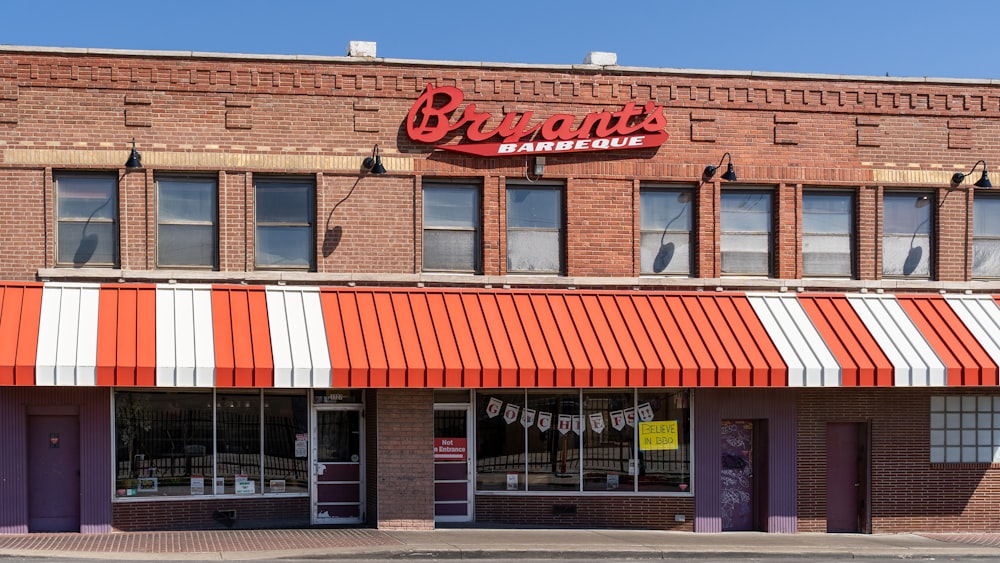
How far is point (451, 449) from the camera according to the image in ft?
65.2

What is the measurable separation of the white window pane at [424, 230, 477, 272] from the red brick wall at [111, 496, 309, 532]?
459 cm

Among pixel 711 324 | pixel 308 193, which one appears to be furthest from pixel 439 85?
pixel 711 324

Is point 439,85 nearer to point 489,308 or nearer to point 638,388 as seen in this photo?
point 489,308

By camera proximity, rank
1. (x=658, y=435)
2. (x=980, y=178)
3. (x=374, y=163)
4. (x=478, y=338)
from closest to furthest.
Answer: (x=478, y=338), (x=374, y=163), (x=658, y=435), (x=980, y=178)

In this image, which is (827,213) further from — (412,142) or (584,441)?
(412,142)

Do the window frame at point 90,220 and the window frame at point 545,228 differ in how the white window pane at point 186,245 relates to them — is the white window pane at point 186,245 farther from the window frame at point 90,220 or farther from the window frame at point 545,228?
the window frame at point 545,228

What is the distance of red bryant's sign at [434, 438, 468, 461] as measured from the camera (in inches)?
781

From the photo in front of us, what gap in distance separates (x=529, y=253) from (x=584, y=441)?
11.2 ft

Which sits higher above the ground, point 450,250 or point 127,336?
point 450,250

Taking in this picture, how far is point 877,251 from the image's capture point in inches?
824

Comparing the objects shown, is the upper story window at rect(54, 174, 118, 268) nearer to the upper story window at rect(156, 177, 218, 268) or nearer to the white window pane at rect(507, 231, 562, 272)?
the upper story window at rect(156, 177, 218, 268)

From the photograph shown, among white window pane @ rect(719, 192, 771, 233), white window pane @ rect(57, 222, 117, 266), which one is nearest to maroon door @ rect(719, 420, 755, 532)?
white window pane @ rect(719, 192, 771, 233)

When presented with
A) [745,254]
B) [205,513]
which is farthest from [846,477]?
[205,513]

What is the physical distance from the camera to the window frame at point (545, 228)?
20266mm
